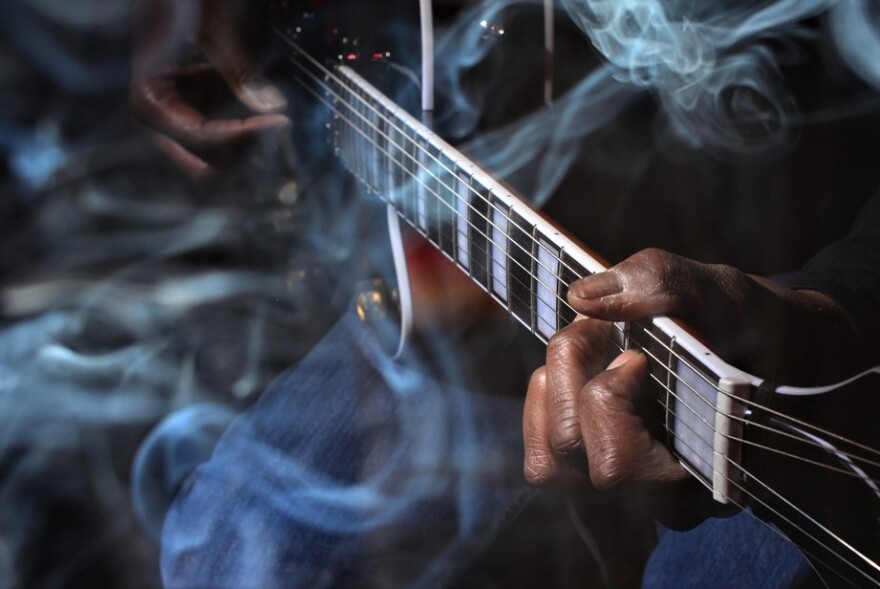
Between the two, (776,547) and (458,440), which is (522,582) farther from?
(776,547)

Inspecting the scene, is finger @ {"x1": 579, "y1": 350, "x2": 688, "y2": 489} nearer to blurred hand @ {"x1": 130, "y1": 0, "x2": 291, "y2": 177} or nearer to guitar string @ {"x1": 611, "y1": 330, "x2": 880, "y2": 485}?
guitar string @ {"x1": 611, "y1": 330, "x2": 880, "y2": 485}

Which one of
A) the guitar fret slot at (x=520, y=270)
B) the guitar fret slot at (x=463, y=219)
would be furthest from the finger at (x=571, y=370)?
the guitar fret slot at (x=463, y=219)

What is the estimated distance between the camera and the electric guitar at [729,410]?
0.47 metres

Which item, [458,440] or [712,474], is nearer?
[712,474]

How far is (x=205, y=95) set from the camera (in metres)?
1.05

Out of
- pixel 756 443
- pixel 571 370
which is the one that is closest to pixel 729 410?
pixel 756 443

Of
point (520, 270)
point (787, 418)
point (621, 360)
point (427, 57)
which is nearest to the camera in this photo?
point (787, 418)

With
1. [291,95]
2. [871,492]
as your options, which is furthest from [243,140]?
[871,492]

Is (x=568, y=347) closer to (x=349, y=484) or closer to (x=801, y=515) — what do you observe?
(x=801, y=515)

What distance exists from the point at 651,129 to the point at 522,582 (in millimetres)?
657

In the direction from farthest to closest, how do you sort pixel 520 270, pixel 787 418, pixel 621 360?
pixel 520 270
pixel 621 360
pixel 787 418

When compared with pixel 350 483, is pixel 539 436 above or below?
above

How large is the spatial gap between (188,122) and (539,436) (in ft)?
2.11

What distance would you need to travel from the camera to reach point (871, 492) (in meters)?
0.46
